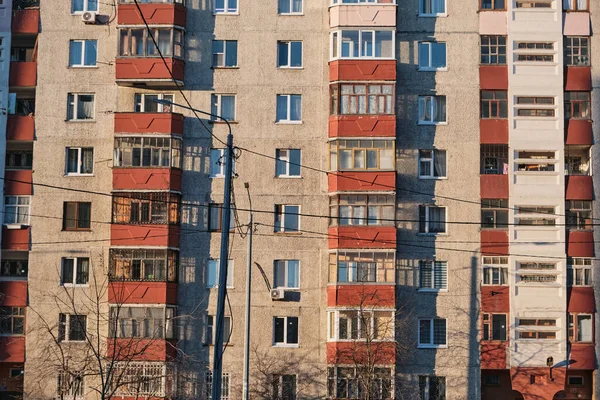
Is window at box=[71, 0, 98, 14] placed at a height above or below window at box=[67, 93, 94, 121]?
above

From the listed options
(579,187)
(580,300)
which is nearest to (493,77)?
(579,187)

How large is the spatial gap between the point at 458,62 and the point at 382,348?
13.2m

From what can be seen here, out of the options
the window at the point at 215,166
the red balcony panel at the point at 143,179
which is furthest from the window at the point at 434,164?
the red balcony panel at the point at 143,179

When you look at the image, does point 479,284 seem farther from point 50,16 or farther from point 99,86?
point 50,16

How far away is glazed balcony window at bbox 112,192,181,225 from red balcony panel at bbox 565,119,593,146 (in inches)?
690

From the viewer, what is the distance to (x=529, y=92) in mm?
48938

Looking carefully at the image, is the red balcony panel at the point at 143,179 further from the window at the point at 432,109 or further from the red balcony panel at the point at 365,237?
the window at the point at 432,109

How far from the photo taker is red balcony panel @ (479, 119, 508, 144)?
4897 centimetres

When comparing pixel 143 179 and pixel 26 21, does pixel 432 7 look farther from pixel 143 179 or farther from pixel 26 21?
pixel 26 21

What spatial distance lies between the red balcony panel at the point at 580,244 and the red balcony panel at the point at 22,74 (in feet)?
81.1

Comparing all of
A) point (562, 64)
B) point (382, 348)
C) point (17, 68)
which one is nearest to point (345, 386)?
point (382, 348)

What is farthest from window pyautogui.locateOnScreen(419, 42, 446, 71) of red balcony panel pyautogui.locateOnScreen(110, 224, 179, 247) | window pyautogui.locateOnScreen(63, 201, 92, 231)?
window pyautogui.locateOnScreen(63, 201, 92, 231)

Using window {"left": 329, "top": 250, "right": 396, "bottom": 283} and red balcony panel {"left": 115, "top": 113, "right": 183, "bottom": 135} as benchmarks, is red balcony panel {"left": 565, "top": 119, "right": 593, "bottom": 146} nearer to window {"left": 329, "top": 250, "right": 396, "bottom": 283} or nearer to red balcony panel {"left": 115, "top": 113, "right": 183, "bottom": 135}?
window {"left": 329, "top": 250, "right": 396, "bottom": 283}

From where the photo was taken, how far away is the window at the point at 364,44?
48.8 m
